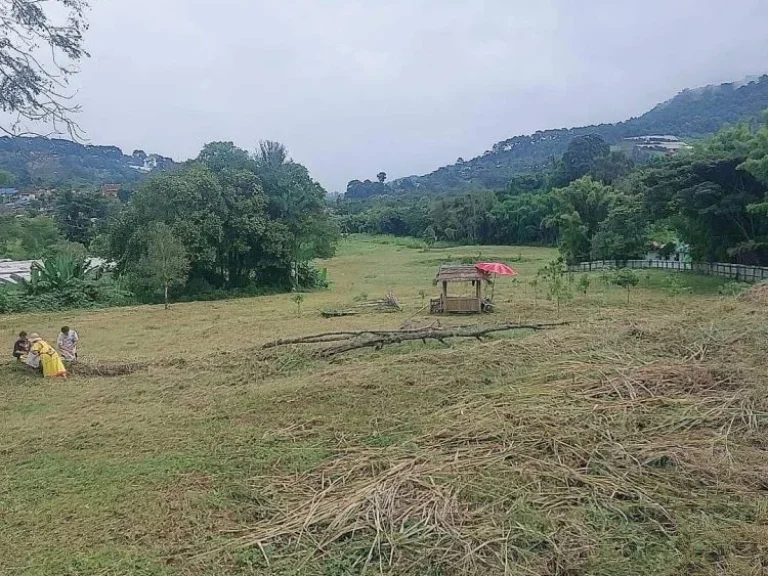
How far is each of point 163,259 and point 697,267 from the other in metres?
20.5

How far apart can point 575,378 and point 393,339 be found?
3.93 meters

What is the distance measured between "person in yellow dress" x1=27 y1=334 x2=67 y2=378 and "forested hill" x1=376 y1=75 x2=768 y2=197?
110398 mm

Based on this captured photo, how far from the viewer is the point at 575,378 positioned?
752 centimetres

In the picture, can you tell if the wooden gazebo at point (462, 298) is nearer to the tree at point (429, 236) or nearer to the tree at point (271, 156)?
the tree at point (271, 156)

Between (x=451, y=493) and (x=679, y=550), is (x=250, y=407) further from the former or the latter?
(x=679, y=550)

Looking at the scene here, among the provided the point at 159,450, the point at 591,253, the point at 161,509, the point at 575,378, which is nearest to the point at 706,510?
the point at 575,378

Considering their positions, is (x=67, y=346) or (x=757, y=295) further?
(x=757, y=295)

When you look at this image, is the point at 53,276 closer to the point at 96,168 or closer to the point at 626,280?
the point at 626,280

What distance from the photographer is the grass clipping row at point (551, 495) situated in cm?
415

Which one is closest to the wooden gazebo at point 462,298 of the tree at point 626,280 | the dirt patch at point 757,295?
the tree at point 626,280

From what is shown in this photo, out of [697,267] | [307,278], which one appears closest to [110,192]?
[307,278]

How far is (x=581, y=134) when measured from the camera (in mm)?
145875

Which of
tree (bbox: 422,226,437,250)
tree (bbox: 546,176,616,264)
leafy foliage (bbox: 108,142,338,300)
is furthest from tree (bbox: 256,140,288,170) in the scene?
tree (bbox: 422,226,437,250)

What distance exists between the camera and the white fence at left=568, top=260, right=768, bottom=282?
22.1 metres
